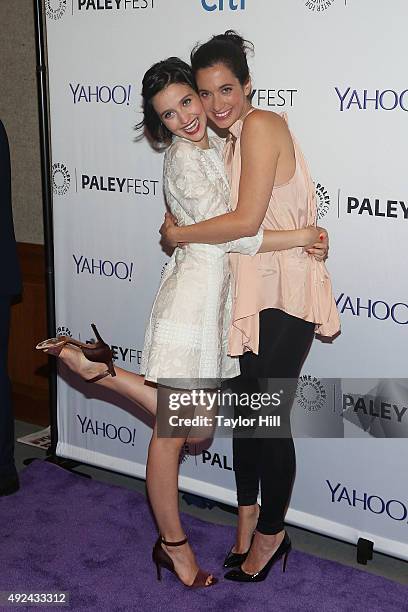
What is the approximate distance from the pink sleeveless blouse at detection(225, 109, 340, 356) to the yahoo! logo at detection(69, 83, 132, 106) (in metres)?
0.68

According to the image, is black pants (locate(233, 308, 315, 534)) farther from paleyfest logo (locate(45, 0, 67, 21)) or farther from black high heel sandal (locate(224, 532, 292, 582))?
paleyfest logo (locate(45, 0, 67, 21))

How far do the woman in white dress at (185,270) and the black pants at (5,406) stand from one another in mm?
823

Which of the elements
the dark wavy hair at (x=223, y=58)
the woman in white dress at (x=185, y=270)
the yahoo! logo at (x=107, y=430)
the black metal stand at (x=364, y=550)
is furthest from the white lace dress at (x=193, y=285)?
the yahoo! logo at (x=107, y=430)

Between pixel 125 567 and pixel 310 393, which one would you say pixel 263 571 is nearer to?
pixel 125 567

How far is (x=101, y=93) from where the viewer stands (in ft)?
10.7

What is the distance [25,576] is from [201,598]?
612 mm

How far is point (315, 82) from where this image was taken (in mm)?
2754

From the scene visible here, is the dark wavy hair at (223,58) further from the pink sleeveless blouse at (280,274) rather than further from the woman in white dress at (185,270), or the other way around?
the pink sleeveless blouse at (280,274)

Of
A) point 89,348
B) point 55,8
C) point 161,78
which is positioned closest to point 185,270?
point 89,348

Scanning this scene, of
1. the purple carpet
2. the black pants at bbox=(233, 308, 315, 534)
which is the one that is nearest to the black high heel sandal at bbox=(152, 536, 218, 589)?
the purple carpet

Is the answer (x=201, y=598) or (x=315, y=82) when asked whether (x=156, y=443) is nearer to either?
(x=201, y=598)

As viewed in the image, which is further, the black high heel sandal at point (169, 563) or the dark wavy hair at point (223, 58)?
the black high heel sandal at point (169, 563)

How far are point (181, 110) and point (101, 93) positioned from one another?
827 mm

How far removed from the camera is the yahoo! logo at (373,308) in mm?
2756
